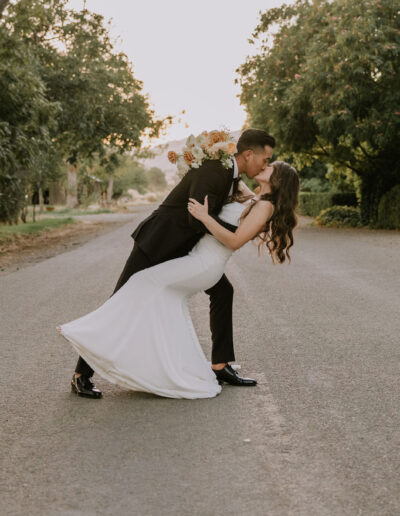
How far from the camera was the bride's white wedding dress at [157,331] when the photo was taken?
4.90 m

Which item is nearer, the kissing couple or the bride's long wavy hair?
the kissing couple

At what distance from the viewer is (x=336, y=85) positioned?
24484 millimetres

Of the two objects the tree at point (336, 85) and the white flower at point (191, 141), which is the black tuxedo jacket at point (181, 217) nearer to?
the white flower at point (191, 141)

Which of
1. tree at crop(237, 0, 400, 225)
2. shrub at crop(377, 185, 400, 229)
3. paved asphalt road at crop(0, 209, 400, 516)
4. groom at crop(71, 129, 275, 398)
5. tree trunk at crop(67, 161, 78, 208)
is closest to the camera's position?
paved asphalt road at crop(0, 209, 400, 516)

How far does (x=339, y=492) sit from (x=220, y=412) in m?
1.44

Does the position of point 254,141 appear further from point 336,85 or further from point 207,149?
point 336,85

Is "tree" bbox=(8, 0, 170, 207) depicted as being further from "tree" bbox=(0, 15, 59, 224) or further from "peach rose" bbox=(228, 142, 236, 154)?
"peach rose" bbox=(228, 142, 236, 154)

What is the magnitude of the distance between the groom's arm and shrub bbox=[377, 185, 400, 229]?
23.4m

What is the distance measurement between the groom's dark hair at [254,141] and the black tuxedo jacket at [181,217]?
0.72 ft

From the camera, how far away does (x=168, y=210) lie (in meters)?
5.01

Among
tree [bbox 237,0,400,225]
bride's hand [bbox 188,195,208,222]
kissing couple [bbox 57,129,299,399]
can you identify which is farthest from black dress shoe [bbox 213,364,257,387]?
tree [bbox 237,0,400,225]

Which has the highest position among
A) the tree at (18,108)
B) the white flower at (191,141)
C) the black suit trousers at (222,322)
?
the tree at (18,108)

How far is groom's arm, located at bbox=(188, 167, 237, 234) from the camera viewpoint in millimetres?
4805

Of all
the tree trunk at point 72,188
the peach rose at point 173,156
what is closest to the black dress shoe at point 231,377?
the peach rose at point 173,156
